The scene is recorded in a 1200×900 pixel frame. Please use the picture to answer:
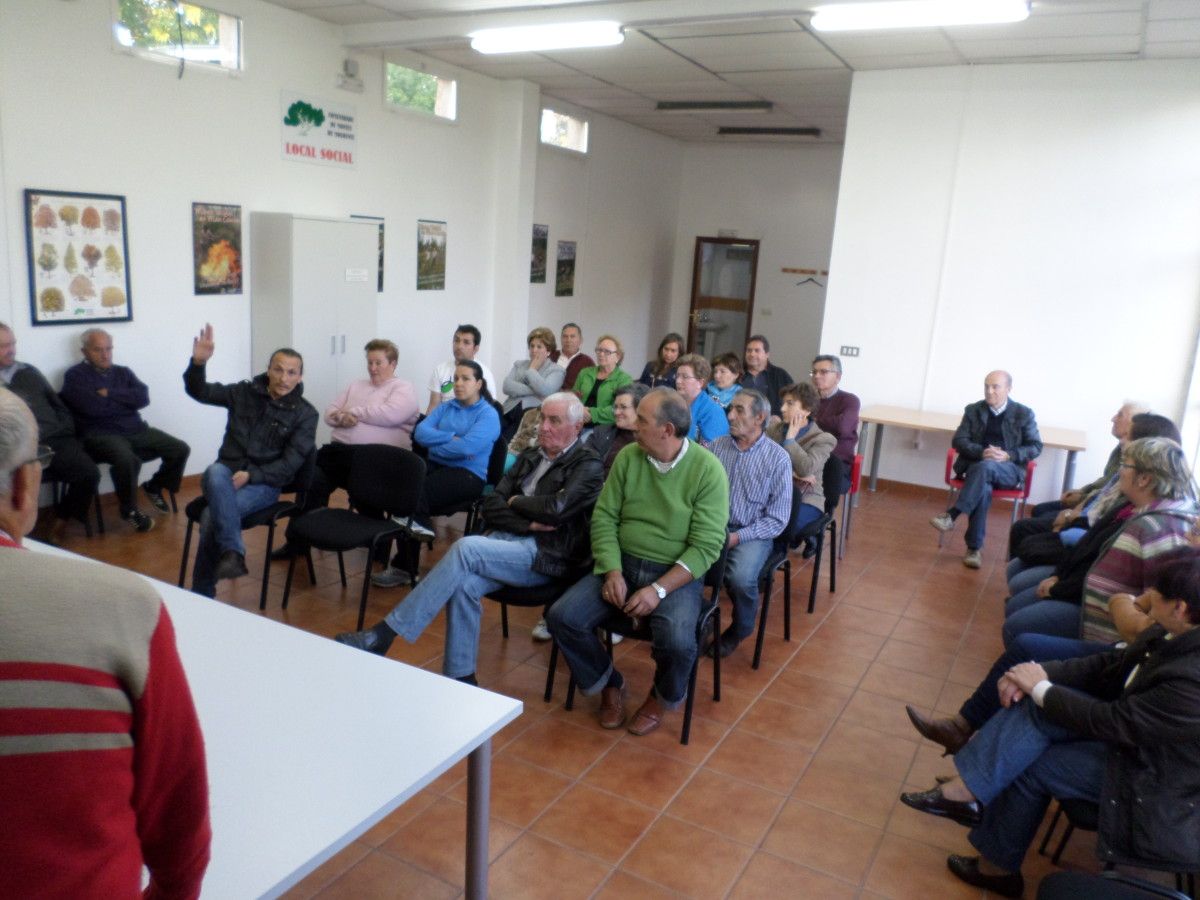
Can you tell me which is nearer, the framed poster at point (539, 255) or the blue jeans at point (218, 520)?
the blue jeans at point (218, 520)

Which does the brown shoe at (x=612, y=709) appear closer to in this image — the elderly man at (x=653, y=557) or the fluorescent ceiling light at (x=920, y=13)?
the elderly man at (x=653, y=557)

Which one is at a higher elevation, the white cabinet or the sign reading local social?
the sign reading local social

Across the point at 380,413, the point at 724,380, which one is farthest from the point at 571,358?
the point at 380,413

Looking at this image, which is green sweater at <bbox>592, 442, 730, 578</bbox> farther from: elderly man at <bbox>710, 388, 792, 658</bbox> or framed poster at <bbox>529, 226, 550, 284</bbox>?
framed poster at <bbox>529, 226, 550, 284</bbox>

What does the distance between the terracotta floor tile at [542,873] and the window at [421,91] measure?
654cm

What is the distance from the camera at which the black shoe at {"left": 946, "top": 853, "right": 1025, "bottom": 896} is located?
2613 mm

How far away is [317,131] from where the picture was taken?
6805 mm

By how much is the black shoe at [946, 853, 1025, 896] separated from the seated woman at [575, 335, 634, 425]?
3931 millimetres

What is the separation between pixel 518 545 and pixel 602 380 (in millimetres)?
3050

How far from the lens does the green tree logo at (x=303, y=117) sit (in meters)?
6.55

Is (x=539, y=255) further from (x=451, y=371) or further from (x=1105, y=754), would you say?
(x=1105, y=754)

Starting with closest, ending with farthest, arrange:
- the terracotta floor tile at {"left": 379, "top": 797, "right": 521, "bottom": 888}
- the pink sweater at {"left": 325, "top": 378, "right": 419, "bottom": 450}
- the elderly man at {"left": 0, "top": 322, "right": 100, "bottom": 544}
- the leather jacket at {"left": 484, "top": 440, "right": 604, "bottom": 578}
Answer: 1. the terracotta floor tile at {"left": 379, "top": 797, "right": 521, "bottom": 888}
2. the leather jacket at {"left": 484, "top": 440, "right": 604, "bottom": 578}
3. the elderly man at {"left": 0, "top": 322, "right": 100, "bottom": 544}
4. the pink sweater at {"left": 325, "top": 378, "right": 419, "bottom": 450}

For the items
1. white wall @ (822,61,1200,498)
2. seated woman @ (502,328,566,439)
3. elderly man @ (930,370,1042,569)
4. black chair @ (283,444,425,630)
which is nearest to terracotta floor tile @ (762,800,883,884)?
black chair @ (283,444,425,630)

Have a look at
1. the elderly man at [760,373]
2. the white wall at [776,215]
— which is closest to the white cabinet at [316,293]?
the elderly man at [760,373]
